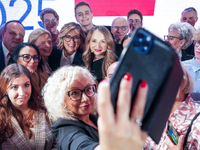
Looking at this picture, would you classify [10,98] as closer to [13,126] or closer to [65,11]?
[13,126]

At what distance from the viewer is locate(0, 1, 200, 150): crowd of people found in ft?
4.04

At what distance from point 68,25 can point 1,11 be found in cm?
73

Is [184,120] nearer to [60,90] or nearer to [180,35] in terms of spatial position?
[60,90]

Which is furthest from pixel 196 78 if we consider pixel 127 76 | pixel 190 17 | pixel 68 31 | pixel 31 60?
pixel 127 76

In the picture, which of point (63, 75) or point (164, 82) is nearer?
point (164, 82)

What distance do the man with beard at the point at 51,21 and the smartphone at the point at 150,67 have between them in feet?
6.33

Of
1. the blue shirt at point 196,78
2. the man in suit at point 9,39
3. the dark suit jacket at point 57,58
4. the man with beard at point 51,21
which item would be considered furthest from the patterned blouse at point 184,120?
the man in suit at point 9,39

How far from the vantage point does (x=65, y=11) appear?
2.19 meters

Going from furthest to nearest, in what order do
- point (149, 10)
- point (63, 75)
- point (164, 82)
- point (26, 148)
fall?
point (149, 10), point (26, 148), point (63, 75), point (164, 82)

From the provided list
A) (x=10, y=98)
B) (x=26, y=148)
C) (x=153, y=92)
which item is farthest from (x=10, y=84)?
(x=153, y=92)

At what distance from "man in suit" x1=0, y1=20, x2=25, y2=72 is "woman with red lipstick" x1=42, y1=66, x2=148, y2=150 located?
3.08 ft

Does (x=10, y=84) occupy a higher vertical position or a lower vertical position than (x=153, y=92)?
lower

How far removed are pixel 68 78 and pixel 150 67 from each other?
108 cm

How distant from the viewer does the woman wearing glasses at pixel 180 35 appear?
213cm
